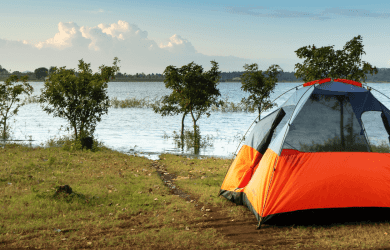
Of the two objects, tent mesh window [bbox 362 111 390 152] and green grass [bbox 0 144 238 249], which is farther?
tent mesh window [bbox 362 111 390 152]

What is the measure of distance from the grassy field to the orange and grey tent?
549 millimetres

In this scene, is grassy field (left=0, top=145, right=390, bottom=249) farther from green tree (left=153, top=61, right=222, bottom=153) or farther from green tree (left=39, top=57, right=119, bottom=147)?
green tree (left=153, top=61, right=222, bottom=153)

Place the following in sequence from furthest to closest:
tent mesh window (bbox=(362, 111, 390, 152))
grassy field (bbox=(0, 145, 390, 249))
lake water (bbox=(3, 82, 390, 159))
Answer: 1. lake water (bbox=(3, 82, 390, 159))
2. tent mesh window (bbox=(362, 111, 390, 152))
3. grassy field (bbox=(0, 145, 390, 249))

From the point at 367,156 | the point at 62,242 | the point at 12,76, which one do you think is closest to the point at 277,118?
the point at 367,156

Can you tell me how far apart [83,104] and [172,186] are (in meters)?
8.50

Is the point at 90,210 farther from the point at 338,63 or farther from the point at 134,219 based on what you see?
the point at 338,63

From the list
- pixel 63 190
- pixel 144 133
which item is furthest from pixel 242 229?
pixel 144 133

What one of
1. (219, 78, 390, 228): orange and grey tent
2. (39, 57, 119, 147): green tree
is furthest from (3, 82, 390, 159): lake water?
(219, 78, 390, 228): orange and grey tent

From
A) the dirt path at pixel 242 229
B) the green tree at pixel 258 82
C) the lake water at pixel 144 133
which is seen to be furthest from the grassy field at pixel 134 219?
the green tree at pixel 258 82

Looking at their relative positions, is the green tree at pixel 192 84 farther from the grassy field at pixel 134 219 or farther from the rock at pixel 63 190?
the rock at pixel 63 190

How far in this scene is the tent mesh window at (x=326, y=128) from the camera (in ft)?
23.5

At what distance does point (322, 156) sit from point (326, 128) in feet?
2.43

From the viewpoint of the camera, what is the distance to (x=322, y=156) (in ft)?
23.1

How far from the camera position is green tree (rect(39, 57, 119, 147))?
16172 millimetres
